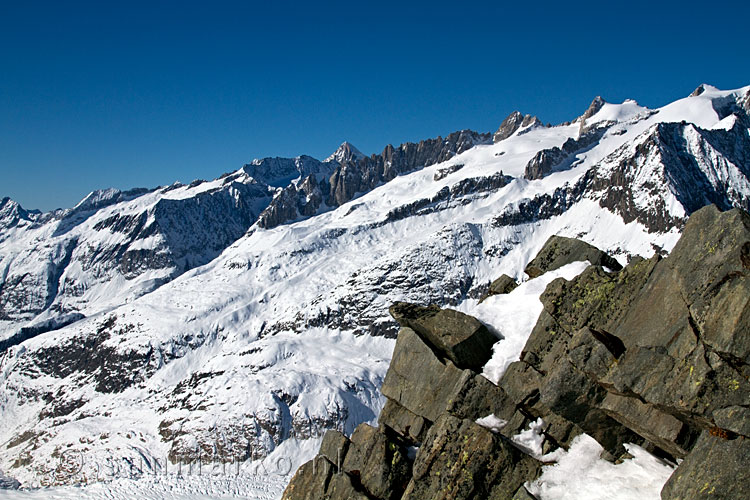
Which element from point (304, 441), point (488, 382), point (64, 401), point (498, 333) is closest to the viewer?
point (488, 382)

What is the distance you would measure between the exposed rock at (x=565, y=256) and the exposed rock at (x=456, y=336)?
24.4ft

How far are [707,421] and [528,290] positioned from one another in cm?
1288

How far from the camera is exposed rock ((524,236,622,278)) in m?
27.5

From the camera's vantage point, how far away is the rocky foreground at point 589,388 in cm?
1478

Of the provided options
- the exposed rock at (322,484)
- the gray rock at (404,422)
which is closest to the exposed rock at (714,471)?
the gray rock at (404,422)

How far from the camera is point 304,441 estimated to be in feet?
375

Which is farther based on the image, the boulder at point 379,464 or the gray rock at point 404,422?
the gray rock at point 404,422

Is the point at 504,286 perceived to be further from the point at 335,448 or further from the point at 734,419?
the point at 734,419

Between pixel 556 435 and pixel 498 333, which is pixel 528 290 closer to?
pixel 498 333

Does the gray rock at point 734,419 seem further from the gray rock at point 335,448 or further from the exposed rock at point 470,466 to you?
the gray rock at point 335,448

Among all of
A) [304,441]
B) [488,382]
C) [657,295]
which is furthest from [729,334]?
[304,441]

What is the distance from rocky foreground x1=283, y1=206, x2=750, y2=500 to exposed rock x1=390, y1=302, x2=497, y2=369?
0.07 m

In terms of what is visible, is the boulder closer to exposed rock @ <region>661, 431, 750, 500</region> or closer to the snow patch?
the snow patch

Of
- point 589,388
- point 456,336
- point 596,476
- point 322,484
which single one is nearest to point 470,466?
point 596,476
